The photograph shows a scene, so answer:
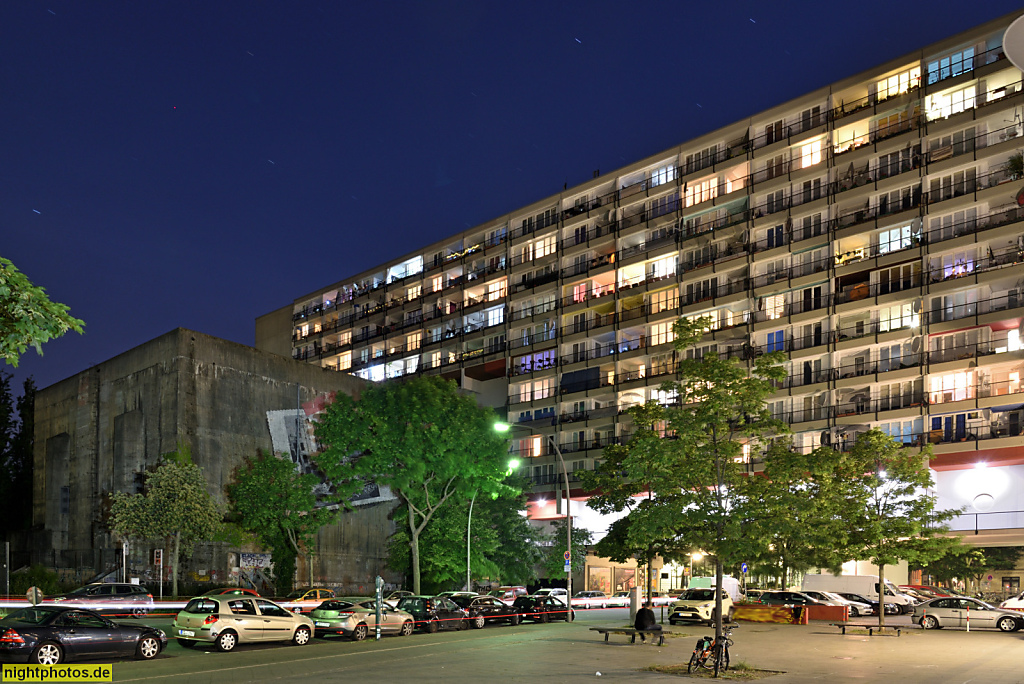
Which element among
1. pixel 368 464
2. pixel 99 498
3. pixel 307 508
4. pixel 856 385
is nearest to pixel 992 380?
pixel 856 385

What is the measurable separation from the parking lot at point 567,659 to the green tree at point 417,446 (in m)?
18.6

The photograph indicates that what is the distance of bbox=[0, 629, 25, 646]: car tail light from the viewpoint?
21.2 m

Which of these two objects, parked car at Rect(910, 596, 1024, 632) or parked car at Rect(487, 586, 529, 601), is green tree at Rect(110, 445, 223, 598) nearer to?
parked car at Rect(487, 586, 529, 601)

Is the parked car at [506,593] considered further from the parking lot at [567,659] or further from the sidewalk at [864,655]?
the parking lot at [567,659]

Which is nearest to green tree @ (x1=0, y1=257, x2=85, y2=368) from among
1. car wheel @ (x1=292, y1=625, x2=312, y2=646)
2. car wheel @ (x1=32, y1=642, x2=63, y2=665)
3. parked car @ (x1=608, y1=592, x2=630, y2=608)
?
car wheel @ (x1=32, y1=642, x2=63, y2=665)

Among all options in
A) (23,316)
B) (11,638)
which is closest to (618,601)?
(11,638)

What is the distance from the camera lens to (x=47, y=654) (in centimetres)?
2188

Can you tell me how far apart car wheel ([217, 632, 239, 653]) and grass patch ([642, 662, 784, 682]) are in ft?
40.6

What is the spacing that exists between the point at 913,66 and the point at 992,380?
70.9 feet

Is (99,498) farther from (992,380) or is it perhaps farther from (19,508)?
(992,380)

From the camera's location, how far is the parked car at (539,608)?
4244 cm

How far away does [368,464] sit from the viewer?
53.6m

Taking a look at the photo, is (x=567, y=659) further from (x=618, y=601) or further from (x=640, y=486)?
(x=618, y=601)

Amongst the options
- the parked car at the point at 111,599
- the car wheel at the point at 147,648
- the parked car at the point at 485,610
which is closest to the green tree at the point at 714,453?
the car wheel at the point at 147,648
